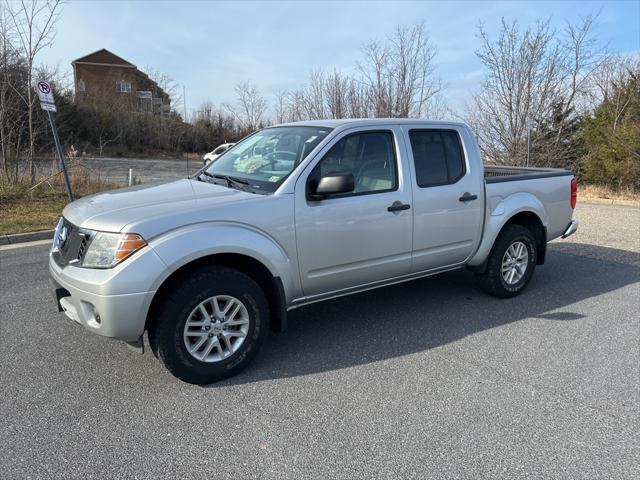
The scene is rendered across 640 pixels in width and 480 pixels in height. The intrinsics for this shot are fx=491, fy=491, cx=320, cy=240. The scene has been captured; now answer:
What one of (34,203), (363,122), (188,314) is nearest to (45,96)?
(34,203)

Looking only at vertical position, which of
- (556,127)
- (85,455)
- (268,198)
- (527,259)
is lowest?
(85,455)

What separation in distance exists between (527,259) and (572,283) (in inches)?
41.2

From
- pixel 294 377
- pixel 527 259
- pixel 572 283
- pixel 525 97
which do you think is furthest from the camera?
pixel 525 97

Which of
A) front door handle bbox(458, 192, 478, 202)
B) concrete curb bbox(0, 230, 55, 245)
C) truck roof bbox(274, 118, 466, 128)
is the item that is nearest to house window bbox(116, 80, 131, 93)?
concrete curb bbox(0, 230, 55, 245)

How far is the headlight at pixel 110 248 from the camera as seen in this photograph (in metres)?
3.12

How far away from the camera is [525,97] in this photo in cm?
1681

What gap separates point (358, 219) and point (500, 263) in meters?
2.02

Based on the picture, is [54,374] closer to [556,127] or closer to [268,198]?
[268,198]

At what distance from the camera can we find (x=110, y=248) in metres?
3.15

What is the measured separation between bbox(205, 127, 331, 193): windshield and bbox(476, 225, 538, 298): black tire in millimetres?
2301

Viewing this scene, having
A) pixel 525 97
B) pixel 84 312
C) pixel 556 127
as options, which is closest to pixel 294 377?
pixel 84 312

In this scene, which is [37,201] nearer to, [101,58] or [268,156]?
[268,156]

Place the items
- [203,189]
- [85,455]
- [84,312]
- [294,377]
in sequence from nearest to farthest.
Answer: [85,455]
[84,312]
[294,377]
[203,189]

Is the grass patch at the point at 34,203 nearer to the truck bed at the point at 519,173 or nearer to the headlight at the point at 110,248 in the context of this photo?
the headlight at the point at 110,248
